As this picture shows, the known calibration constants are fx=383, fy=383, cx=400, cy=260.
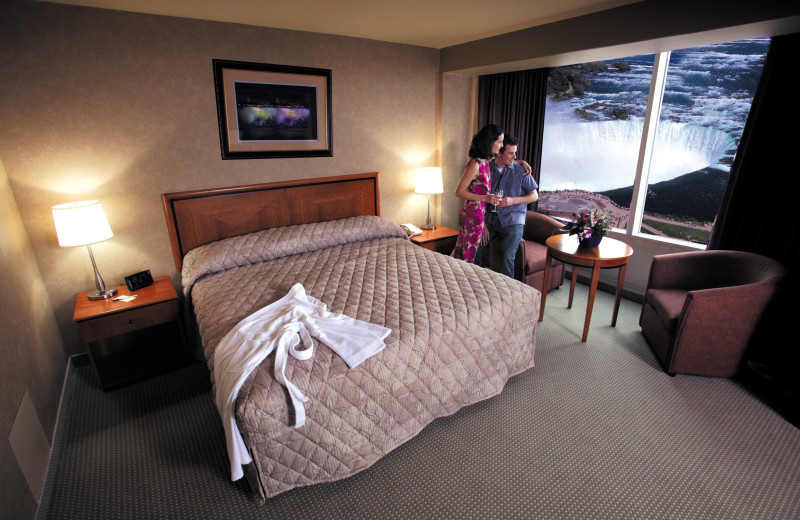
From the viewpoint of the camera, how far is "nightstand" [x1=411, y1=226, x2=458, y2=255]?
3.48m

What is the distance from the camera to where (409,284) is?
223 cm

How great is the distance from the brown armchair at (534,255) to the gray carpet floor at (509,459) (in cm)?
97

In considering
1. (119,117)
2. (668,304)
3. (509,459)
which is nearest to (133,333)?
(119,117)

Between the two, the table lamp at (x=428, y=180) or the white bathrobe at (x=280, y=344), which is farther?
the table lamp at (x=428, y=180)

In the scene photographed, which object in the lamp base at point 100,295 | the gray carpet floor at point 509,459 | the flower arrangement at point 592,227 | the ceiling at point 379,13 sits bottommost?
the gray carpet floor at point 509,459

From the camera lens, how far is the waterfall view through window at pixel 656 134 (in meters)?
3.21

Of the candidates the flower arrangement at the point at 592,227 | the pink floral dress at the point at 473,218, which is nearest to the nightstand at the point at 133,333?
the pink floral dress at the point at 473,218

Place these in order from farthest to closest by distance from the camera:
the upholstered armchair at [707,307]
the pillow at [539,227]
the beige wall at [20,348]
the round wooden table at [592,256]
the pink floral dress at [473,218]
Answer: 1. the pillow at [539,227]
2. the pink floral dress at [473,218]
3. the round wooden table at [592,256]
4. the upholstered armchair at [707,307]
5. the beige wall at [20,348]

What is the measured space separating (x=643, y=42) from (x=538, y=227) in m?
1.56

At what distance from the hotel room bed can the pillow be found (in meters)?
1.26

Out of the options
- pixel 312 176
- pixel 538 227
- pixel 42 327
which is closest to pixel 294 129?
pixel 312 176

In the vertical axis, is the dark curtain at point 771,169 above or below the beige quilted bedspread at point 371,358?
above

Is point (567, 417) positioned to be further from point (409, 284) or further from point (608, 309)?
point (608, 309)

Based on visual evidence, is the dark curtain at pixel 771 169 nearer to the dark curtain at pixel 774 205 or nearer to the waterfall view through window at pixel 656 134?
the dark curtain at pixel 774 205
